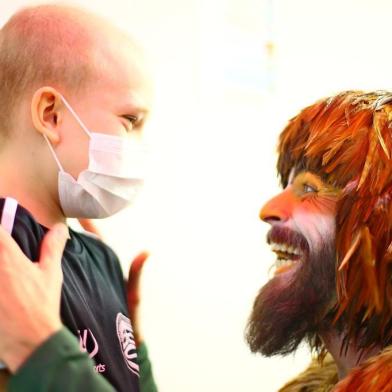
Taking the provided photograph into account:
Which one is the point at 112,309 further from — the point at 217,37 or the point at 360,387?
the point at 217,37

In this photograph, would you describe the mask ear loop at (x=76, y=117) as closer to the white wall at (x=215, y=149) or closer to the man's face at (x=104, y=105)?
the man's face at (x=104, y=105)

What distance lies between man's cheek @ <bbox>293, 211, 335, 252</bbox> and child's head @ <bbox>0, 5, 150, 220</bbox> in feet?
0.94

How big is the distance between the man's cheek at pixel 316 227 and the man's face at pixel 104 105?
0.28 meters

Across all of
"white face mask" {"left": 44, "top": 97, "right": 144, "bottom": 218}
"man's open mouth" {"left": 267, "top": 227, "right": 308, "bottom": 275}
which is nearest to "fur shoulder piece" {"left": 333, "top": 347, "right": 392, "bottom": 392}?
"man's open mouth" {"left": 267, "top": 227, "right": 308, "bottom": 275}

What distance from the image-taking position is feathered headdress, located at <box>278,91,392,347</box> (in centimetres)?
90

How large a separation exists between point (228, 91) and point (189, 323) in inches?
17.8

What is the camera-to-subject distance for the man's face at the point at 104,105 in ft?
3.02

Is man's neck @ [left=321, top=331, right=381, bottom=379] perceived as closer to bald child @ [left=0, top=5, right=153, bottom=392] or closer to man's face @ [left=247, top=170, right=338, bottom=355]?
man's face @ [left=247, top=170, right=338, bottom=355]

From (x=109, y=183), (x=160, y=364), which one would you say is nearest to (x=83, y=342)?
(x=109, y=183)

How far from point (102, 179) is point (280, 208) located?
267mm

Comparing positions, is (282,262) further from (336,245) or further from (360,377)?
(360,377)

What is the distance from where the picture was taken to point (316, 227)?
0.95 metres

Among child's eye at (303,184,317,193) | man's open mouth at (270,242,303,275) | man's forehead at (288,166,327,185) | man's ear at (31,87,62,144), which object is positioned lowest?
man's open mouth at (270,242,303,275)

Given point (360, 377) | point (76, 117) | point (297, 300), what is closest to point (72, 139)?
point (76, 117)
